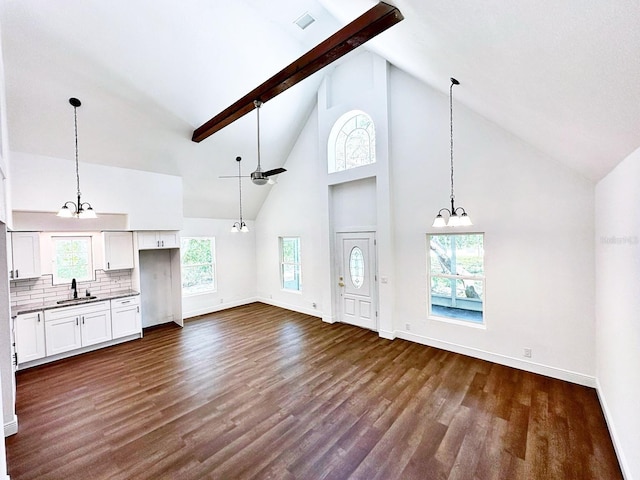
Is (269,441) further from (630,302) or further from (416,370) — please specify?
(630,302)

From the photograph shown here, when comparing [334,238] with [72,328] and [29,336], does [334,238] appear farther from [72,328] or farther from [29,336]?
[29,336]

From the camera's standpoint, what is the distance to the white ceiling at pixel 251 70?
4.21 ft

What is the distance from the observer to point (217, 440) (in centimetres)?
265

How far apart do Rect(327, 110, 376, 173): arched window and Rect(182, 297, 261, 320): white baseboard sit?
4.51 meters

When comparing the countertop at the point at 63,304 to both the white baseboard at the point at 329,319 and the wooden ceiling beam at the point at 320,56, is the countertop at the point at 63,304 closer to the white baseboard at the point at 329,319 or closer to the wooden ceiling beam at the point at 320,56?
the wooden ceiling beam at the point at 320,56

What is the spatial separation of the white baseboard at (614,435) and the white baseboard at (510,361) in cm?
19

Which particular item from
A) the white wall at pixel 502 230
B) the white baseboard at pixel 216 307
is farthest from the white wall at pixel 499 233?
the white baseboard at pixel 216 307

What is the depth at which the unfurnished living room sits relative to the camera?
2.23m

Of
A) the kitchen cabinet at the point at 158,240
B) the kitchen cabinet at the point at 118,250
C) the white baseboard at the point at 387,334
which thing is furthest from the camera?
the kitchen cabinet at the point at 158,240

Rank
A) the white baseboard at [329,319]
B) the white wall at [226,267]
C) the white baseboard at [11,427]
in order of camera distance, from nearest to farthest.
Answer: the white baseboard at [11,427], the white baseboard at [329,319], the white wall at [226,267]

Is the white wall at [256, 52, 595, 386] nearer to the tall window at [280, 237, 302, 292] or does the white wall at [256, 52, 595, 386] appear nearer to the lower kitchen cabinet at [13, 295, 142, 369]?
the tall window at [280, 237, 302, 292]

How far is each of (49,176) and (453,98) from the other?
6.53 meters

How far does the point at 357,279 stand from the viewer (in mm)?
5855

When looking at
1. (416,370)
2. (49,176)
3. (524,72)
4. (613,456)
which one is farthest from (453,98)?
(49,176)
